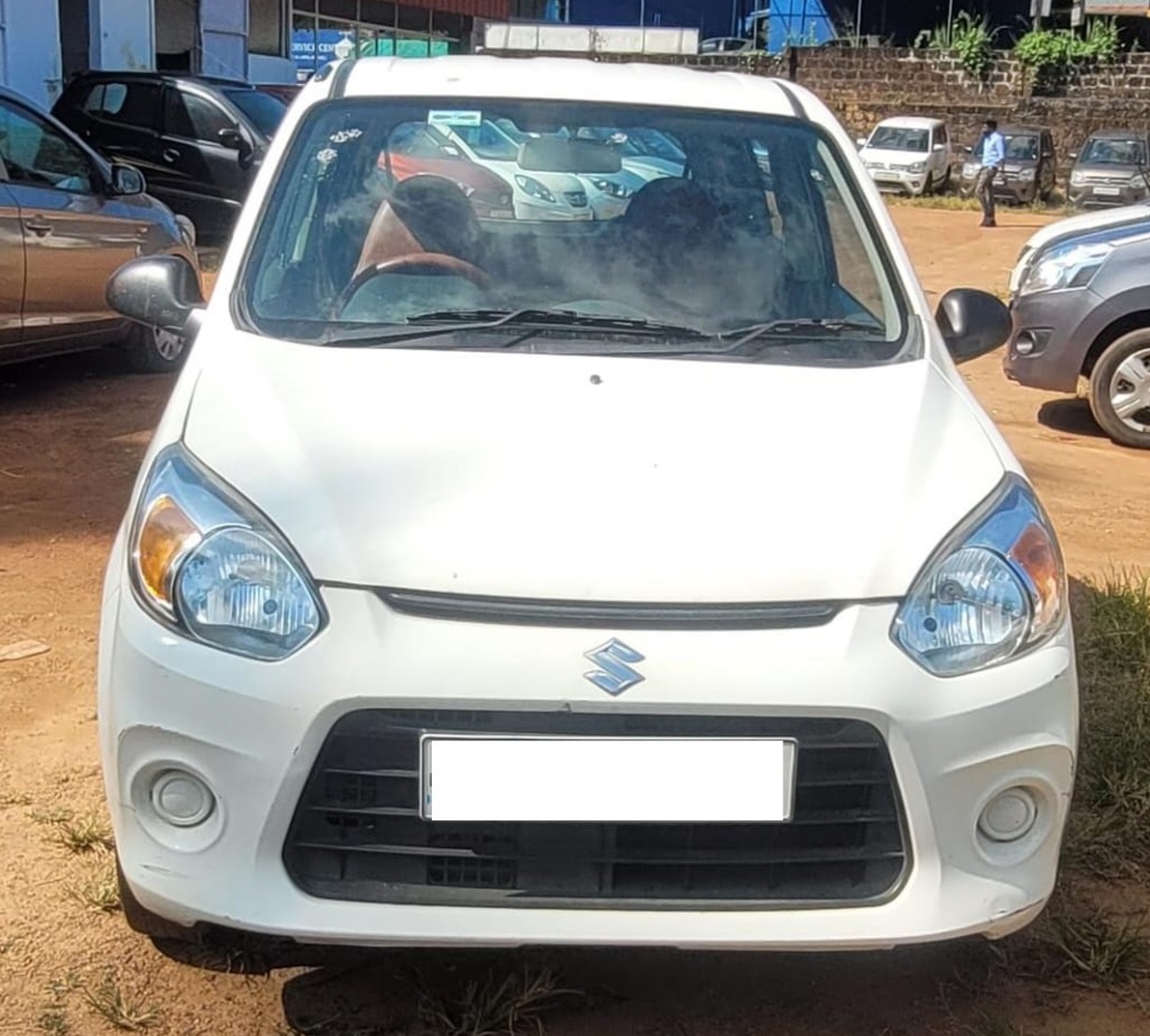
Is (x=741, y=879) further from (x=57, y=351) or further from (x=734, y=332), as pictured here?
(x=57, y=351)

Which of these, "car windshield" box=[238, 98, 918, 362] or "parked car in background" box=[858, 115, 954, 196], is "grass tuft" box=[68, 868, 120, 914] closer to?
"car windshield" box=[238, 98, 918, 362]

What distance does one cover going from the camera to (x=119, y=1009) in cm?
275

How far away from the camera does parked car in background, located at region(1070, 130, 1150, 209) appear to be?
2527cm

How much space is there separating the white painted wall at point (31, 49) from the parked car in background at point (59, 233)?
9009 mm

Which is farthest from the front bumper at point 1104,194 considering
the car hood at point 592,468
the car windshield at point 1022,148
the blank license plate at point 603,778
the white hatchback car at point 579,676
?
the blank license plate at point 603,778

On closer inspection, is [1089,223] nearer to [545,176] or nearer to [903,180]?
[545,176]

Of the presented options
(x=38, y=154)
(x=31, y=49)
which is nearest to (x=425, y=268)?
(x=38, y=154)

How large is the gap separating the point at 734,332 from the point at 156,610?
1.40 metres

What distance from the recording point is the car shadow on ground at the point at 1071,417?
8.45 metres

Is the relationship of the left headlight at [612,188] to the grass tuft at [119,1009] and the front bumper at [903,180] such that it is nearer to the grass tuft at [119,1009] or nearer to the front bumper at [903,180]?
the grass tuft at [119,1009]

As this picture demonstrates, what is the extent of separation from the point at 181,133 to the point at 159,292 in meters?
11.6

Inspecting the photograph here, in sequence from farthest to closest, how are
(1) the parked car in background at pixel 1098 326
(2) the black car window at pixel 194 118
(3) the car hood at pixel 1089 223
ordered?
(2) the black car window at pixel 194 118
(3) the car hood at pixel 1089 223
(1) the parked car in background at pixel 1098 326

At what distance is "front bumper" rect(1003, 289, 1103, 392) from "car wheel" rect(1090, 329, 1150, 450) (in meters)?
0.12

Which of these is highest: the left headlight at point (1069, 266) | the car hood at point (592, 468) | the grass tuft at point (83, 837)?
the car hood at point (592, 468)
